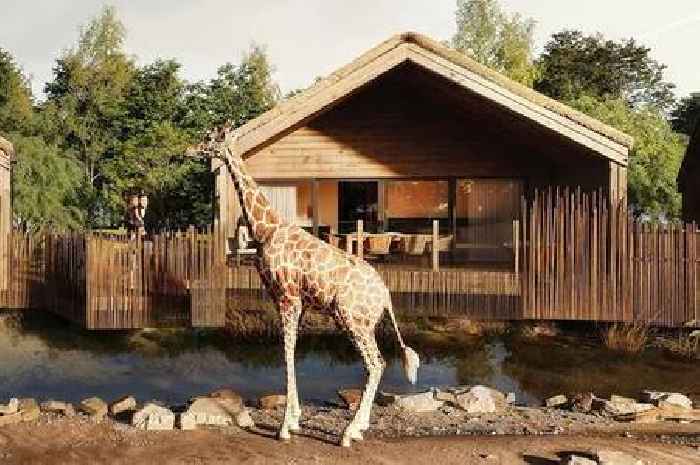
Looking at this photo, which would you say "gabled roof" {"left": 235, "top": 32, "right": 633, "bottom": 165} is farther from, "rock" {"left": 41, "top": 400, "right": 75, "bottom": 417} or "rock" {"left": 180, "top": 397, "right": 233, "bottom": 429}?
"rock" {"left": 180, "top": 397, "right": 233, "bottom": 429}

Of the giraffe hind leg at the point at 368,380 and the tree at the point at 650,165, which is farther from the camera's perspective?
the tree at the point at 650,165

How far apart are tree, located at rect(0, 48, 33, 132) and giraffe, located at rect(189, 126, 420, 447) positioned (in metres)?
33.3

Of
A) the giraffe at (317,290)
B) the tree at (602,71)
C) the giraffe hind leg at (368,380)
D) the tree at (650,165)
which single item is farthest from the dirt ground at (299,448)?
the tree at (602,71)

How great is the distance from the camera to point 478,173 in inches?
805

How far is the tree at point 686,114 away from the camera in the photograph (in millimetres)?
53184

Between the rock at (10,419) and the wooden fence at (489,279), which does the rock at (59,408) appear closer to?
the rock at (10,419)

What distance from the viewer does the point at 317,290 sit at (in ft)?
27.7

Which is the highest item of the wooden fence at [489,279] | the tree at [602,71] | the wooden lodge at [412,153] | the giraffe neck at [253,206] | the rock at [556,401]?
the tree at [602,71]

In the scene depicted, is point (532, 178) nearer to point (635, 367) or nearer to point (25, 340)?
point (635, 367)

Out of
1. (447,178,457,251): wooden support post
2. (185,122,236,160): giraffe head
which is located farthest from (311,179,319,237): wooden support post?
(185,122,236,160): giraffe head

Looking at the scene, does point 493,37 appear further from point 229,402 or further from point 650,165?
point 229,402

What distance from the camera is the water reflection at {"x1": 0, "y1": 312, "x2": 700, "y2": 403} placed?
12.1 meters

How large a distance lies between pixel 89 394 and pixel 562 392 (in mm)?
7277

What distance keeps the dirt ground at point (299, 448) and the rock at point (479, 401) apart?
1501mm
